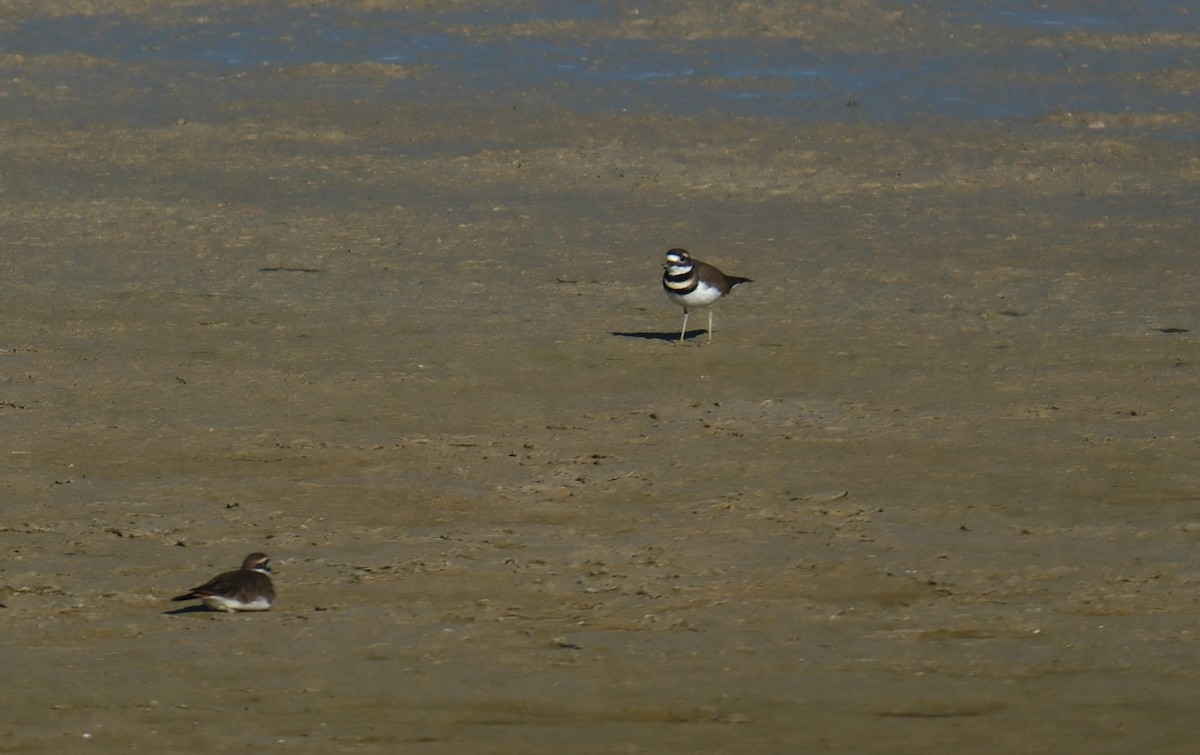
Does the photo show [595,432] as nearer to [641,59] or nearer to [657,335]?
[657,335]

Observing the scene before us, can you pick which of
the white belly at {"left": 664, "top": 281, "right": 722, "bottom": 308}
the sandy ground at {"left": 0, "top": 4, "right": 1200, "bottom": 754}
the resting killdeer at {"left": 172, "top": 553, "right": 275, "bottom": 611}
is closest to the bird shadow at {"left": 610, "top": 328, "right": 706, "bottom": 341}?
the sandy ground at {"left": 0, "top": 4, "right": 1200, "bottom": 754}

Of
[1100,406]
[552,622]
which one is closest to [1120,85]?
[1100,406]

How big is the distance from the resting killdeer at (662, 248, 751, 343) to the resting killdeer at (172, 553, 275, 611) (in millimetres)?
5292

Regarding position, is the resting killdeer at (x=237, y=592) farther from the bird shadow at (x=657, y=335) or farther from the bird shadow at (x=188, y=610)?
the bird shadow at (x=657, y=335)

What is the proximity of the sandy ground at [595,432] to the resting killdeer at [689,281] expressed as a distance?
35 cm

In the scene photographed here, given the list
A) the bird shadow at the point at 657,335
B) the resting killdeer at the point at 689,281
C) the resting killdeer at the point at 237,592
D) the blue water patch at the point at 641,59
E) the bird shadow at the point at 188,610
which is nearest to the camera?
the resting killdeer at the point at 237,592

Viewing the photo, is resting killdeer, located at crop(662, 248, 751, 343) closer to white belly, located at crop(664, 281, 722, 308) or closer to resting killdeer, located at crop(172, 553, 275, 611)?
white belly, located at crop(664, 281, 722, 308)

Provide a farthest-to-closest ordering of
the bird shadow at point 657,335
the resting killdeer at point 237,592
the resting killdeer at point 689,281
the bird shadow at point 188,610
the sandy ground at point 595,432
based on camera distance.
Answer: the bird shadow at point 657,335 < the resting killdeer at point 689,281 < the bird shadow at point 188,610 < the resting killdeer at point 237,592 < the sandy ground at point 595,432

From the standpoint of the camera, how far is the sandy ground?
734 cm

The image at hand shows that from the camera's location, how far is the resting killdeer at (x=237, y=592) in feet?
25.9

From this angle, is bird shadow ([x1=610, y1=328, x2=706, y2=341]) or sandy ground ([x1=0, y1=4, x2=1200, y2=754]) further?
bird shadow ([x1=610, y1=328, x2=706, y2=341])

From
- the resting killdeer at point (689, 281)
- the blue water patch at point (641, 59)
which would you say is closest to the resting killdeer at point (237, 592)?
the resting killdeer at point (689, 281)

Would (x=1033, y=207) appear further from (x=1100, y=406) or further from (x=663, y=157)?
(x=1100, y=406)

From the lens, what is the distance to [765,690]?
7324mm
